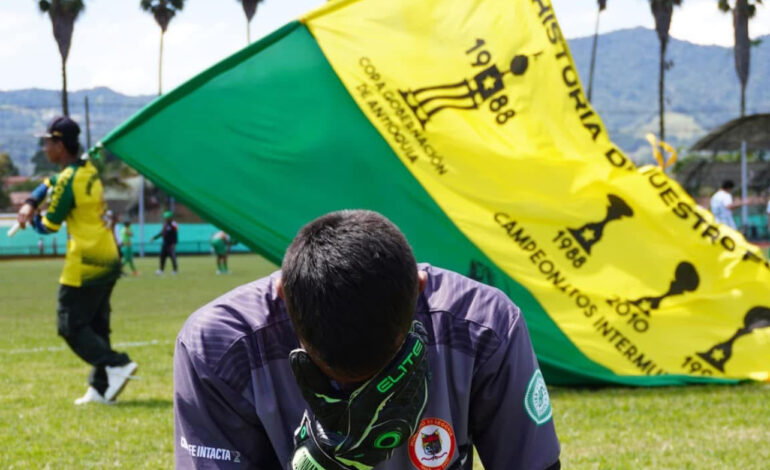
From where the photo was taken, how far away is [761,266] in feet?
26.3

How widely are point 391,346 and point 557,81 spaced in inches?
243

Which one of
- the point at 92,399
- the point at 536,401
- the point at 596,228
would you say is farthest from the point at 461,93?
the point at 536,401

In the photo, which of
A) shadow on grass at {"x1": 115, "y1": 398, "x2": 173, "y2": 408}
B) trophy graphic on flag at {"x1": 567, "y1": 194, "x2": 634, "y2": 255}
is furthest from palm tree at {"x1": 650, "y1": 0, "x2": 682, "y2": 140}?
shadow on grass at {"x1": 115, "y1": 398, "x2": 173, "y2": 408}

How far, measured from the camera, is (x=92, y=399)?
26.7ft

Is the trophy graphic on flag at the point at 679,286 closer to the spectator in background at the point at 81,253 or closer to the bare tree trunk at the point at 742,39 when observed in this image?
the spectator in background at the point at 81,253

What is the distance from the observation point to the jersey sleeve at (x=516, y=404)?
7.72 ft

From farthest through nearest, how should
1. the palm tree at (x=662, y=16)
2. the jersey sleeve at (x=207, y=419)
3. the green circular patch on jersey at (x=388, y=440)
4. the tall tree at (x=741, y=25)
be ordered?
the palm tree at (x=662, y=16) → the tall tree at (x=741, y=25) → the jersey sleeve at (x=207, y=419) → the green circular patch on jersey at (x=388, y=440)

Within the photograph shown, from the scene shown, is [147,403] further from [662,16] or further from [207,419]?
[662,16]

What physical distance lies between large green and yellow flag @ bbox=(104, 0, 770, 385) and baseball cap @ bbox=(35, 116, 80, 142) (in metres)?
0.28

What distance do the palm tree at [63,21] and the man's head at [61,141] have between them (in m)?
45.2

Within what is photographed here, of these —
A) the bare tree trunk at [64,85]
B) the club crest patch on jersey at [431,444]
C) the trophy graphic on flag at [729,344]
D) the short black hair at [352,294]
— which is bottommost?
the bare tree trunk at [64,85]

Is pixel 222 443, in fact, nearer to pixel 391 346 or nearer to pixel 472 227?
pixel 391 346

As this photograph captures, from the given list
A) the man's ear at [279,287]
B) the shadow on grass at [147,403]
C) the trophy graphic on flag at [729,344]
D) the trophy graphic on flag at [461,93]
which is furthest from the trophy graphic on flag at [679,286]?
the man's ear at [279,287]

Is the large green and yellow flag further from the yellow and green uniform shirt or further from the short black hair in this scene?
the short black hair
